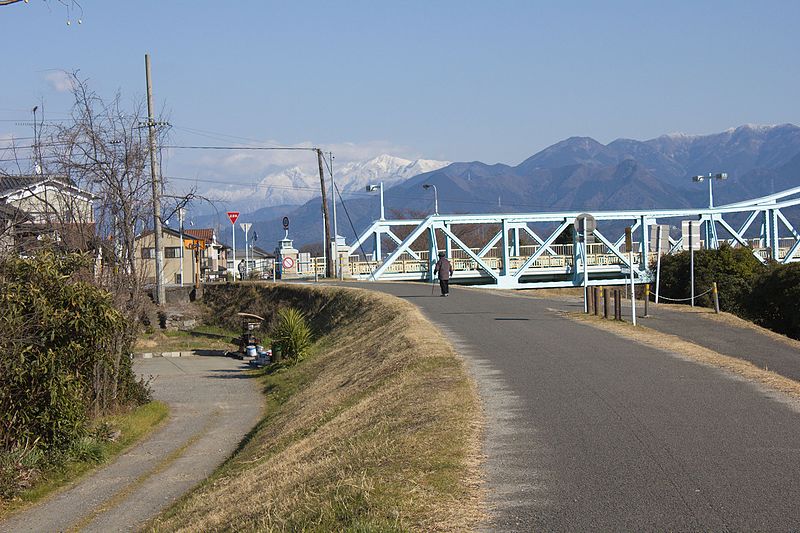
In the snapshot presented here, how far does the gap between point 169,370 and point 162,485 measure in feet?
51.3

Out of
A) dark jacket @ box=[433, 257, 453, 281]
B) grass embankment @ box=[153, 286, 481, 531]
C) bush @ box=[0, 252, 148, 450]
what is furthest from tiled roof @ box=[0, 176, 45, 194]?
dark jacket @ box=[433, 257, 453, 281]

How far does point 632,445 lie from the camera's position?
9.12 m

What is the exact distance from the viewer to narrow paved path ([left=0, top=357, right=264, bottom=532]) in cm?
1302

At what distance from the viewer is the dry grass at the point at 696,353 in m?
12.9

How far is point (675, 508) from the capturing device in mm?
6953

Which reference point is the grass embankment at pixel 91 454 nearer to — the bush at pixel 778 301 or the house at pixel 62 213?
the house at pixel 62 213

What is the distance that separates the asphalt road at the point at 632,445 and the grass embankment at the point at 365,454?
0.40 m

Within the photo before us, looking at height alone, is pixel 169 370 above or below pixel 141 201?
below

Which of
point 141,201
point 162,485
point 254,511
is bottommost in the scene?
point 162,485

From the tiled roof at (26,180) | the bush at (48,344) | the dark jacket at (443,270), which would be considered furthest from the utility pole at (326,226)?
the bush at (48,344)

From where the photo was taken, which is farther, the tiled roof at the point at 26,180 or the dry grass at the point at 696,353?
the tiled roof at the point at 26,180

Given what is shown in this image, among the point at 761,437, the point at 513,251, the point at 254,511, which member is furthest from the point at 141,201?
the point at 513,251

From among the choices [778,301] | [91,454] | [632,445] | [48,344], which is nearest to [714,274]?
[778,301]

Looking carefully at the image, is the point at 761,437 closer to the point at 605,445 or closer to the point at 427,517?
the point at 605,445
